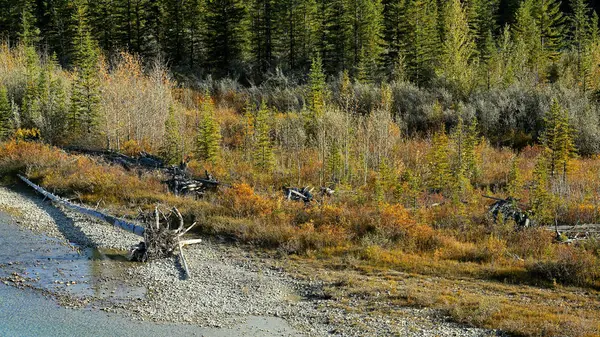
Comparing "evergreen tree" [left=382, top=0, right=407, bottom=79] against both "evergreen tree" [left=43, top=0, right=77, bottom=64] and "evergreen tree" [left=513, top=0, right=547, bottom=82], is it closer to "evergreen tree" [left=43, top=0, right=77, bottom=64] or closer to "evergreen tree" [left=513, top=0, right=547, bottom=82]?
"evergreen tree" [left=513, top=0, right=547, bottom=82]

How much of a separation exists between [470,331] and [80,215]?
14.7 metres

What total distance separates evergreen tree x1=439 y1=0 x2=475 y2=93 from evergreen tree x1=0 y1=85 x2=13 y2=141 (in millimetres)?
24597

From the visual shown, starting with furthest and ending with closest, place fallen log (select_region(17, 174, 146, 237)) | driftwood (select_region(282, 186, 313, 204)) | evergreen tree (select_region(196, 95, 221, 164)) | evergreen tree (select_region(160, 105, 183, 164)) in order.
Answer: evergreen tree (select_region(160, 105, 183, 164))
evergreen tree (select_region(196, 95, 221, 164))
driftwood (select_region(282, 186, 313, 204))
fallen log (select_region(17, 174, 146, 237))

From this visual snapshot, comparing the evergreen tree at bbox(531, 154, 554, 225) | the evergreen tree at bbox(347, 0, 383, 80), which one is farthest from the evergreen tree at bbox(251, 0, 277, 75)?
the evergreen tree at bbox(531, 154, 554, 225)

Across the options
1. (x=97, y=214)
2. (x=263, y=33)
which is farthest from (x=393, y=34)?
(x=97, y=214)

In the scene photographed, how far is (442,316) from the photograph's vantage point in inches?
472

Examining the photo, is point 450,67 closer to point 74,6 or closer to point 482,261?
point 482,261

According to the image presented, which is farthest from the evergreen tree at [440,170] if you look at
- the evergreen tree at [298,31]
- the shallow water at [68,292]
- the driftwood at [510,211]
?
the evergreen tree at [298,31]

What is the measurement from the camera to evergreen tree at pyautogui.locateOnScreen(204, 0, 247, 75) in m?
47.0

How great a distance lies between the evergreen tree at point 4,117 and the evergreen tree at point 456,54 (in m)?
24.6

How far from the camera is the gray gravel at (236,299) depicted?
11.6m

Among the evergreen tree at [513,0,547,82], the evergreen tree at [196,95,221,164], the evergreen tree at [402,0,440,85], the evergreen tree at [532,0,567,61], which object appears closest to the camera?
the evergreen tree at [196,95,221,164]

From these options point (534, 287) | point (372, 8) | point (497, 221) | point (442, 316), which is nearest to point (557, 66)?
point (372, 8)

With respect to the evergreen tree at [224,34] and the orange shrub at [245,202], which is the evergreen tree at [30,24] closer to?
the evergreen tree at [224,34]
